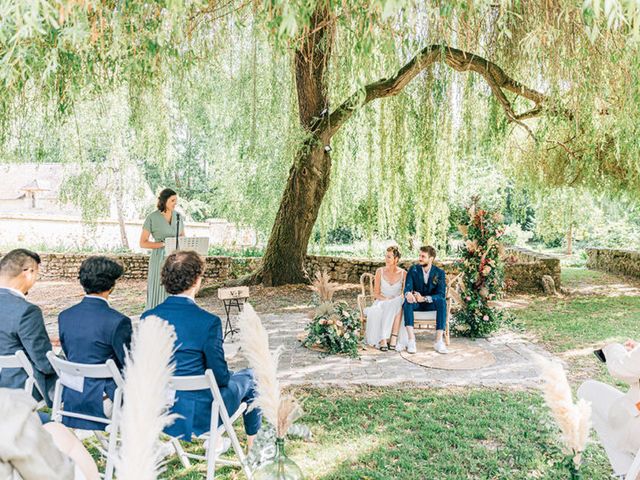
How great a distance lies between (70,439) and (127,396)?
38.9 inches

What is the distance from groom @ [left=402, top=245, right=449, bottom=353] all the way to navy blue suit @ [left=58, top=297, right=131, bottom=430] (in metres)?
3.81

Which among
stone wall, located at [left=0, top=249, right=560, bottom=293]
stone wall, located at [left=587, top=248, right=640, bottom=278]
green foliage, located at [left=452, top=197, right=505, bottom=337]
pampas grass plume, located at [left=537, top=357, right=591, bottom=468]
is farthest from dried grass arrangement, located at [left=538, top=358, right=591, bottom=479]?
stone wall, located at [left=587, top=248, right=640, bottom=278]

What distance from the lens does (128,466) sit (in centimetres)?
81

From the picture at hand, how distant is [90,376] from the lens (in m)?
2.74

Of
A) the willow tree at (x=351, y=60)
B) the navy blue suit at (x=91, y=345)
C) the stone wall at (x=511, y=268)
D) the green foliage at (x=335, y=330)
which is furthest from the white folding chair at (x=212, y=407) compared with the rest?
the stone wall at (x=511, y=268)

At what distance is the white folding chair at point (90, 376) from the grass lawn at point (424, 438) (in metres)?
0.61

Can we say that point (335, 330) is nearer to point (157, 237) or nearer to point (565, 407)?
point (157, 237)

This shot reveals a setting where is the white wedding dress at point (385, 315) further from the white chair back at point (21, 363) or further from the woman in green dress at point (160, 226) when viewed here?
the white chair back at point (21, 363)

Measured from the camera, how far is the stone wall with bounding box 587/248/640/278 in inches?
544

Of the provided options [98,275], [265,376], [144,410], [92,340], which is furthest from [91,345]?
[144,410]

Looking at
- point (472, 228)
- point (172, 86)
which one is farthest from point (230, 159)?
point (472, 228)

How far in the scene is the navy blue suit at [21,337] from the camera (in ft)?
9.59

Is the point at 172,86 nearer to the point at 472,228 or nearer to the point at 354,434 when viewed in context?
the point at 472,228

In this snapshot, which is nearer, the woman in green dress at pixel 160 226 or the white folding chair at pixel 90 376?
the white folding chair at pixel 90 376
